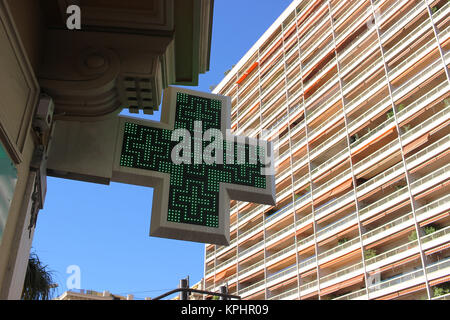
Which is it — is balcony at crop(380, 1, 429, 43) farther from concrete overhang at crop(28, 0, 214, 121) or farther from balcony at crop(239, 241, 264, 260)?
concrete overhang at crop(28, 0, 214, 121)

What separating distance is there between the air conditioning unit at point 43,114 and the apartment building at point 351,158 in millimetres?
26527

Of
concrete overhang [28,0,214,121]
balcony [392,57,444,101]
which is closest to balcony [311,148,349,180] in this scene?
balcony [392,57,444,101]

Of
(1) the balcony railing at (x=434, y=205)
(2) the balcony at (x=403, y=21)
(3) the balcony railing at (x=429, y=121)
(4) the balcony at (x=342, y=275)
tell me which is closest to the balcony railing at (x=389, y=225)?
(1) the balcony railing at (x=434, y=205)

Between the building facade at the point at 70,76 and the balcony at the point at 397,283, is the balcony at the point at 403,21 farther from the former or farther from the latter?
the building facade at the point at 70,76

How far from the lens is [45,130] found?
17.4 ft

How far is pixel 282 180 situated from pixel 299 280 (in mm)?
10713

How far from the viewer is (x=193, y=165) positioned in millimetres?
6855

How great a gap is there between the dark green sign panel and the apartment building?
2375 cm

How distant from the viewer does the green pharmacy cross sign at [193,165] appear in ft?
21.2

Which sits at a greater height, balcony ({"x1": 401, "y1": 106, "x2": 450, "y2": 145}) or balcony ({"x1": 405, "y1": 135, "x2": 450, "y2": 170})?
balcony ({"x1": 401, "y1": 106, "x2": 450, "y2": 145})

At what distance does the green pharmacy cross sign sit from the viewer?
6461mm

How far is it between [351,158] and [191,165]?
33.3 meters
